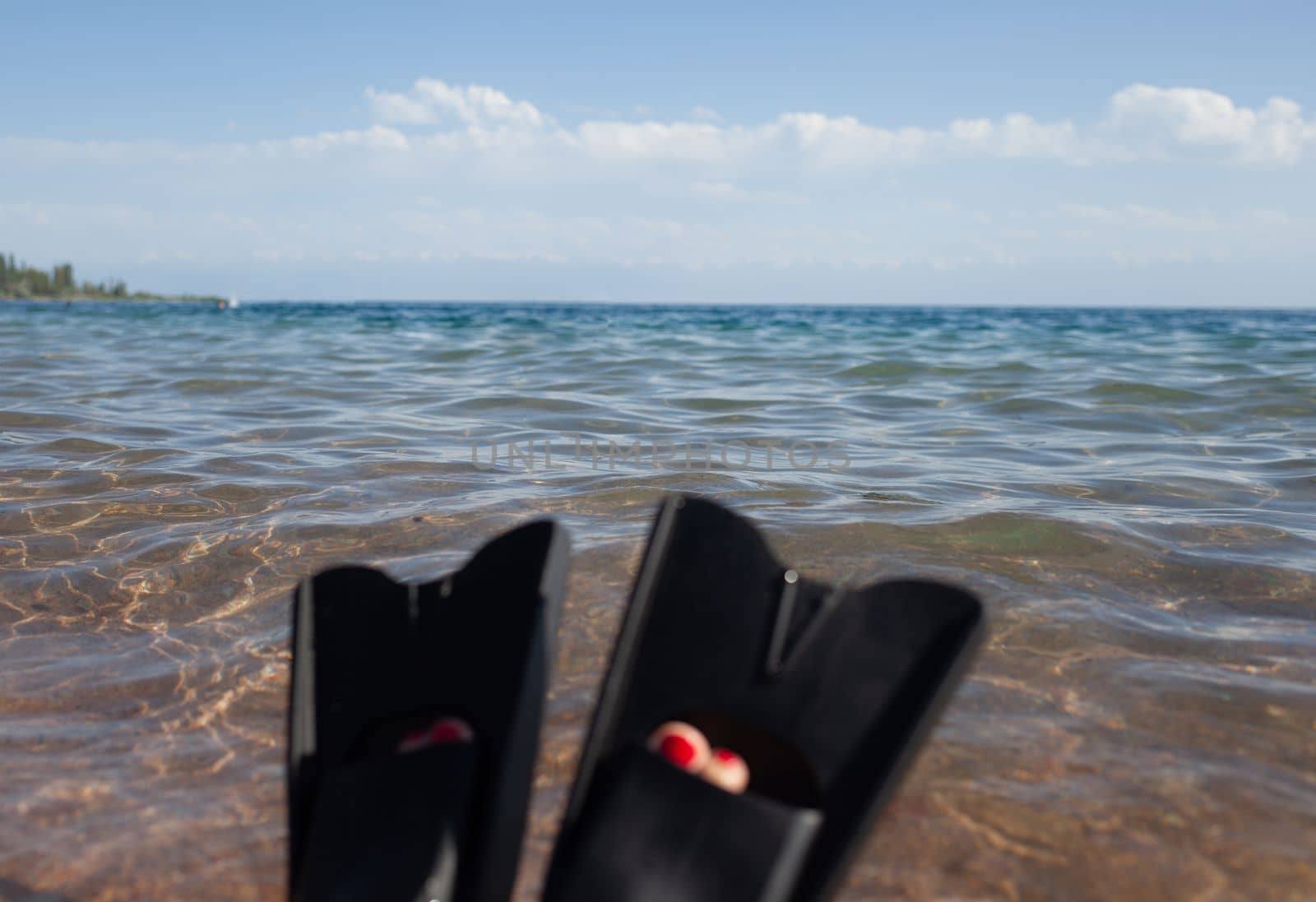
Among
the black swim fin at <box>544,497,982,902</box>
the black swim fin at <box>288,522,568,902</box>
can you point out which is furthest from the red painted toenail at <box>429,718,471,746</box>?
the black swim fin at <box>544,497,982,902</box>

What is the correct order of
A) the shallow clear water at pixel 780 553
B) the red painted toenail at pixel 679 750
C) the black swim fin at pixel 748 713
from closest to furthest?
the black swim fin at pixel 748 713, the red painted toenail at pixel 679 750, the shallow clear water at pixel 780 553

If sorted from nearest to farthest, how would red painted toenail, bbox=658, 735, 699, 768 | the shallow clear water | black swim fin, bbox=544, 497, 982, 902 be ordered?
black swim fin, bbox=544, 497, 982, 902, red painted toenail, bbox=658, 735, 699, 768, the shallow clear water

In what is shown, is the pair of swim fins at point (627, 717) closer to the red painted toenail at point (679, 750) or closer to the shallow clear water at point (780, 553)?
the red painted toenail at point (679, 750)

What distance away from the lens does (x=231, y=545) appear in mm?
3443

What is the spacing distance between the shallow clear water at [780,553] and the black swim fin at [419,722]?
37 centimetres

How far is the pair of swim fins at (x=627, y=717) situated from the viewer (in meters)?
1.23

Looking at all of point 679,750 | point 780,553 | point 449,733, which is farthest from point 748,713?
point 780,553

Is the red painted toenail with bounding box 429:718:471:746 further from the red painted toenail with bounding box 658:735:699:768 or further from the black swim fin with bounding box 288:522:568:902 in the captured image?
the red painted toenail with bounding box 658:735:699:768

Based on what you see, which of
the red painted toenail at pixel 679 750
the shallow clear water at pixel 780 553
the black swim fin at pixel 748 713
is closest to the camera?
the black swim fin at pixel 748 713

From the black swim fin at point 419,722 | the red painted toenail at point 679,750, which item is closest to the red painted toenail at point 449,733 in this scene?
the black swim fin at point 419,722

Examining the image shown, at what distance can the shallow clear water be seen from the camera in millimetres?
1764

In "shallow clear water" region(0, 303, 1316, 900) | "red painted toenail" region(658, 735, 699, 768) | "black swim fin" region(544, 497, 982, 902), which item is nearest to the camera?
"black swim fin" region(544, 497, 982, 902)

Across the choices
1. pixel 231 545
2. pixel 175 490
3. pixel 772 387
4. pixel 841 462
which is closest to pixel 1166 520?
pixel 841 462

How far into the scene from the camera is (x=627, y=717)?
143 centimetres
